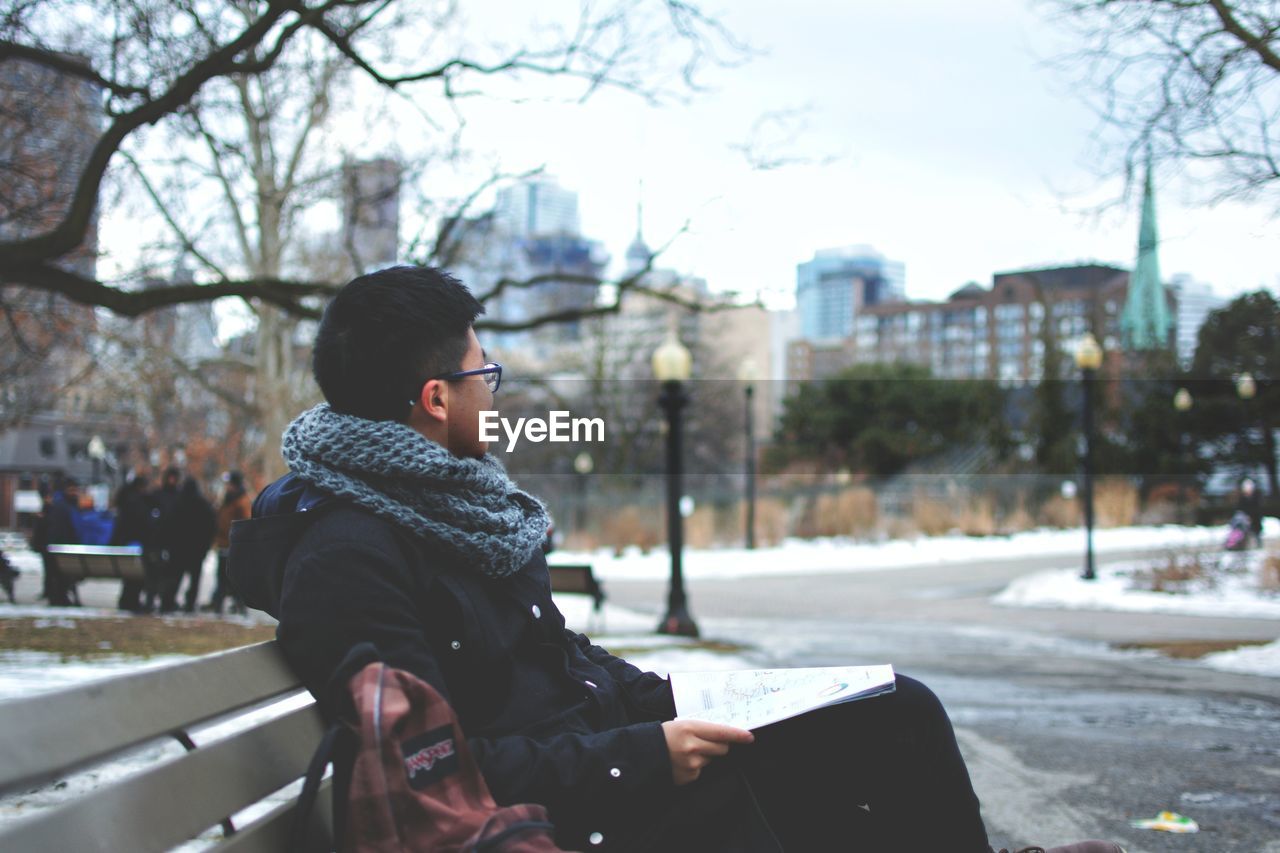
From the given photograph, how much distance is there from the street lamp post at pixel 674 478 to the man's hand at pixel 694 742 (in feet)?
36.5

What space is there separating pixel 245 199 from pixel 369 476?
22.0 m

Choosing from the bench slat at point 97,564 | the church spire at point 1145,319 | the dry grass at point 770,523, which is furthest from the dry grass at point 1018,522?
the bench slat at point 97,564

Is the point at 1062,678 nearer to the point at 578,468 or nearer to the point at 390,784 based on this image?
the point at 390,784

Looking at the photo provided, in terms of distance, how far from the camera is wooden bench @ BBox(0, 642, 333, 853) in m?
1.22

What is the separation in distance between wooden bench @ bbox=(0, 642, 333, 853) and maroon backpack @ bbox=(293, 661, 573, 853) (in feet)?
0.57

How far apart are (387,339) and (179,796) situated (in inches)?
34.3

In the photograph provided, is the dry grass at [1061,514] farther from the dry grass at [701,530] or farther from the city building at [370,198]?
the city building at [370,198]

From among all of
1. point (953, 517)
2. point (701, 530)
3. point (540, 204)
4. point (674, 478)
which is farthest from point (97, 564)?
point (953, 517)

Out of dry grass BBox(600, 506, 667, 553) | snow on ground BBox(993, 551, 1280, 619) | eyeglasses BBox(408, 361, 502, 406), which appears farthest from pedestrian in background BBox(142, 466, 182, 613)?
dry grass BBox(600, 506, 667, 553)

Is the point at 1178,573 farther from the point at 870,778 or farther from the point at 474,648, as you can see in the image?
the point at 474,648

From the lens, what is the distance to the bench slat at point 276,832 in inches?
63.8

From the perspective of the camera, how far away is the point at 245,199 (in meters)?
22.3

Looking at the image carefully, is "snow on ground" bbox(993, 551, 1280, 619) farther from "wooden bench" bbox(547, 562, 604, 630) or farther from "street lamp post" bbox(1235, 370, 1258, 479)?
"street lamp post" bbox(1235, 370, 1258, 479)

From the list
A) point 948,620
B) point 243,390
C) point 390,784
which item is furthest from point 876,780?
point 243,390
